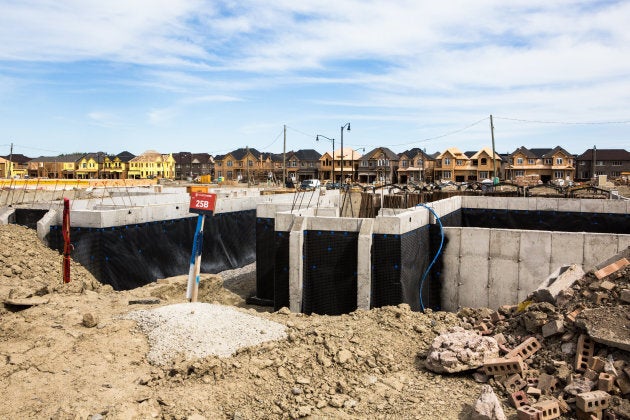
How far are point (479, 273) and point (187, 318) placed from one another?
820cm

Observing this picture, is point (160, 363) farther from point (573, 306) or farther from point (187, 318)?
point (573, 306)

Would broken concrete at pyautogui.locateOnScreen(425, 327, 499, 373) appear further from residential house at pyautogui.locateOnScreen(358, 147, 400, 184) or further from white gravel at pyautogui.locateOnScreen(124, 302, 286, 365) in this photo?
residential house at pyautogui.locateOnScreen(358, 147, 400, 184)

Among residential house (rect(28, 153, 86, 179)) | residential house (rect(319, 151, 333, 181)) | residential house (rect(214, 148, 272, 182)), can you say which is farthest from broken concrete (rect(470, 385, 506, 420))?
residential house (rect(28, 153, 86, 179))

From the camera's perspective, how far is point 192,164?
106812mm

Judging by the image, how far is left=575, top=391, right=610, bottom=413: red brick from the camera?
5.75 meters

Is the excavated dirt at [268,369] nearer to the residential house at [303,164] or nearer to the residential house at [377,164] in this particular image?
the residential house at [377,164]

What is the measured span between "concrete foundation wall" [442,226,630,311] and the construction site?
0.11 ft

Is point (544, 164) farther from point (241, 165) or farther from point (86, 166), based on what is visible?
point (86, 166)

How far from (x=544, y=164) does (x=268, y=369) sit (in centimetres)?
7886

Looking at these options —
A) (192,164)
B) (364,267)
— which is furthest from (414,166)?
(364,267)

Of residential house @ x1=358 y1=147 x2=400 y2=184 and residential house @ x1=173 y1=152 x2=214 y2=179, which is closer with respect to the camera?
residential house @ x1=358 y1=147 x2=400 y2=184

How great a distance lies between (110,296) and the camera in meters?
10.7

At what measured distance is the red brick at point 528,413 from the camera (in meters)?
5.63

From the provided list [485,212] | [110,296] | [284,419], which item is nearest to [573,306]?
[284,419]
